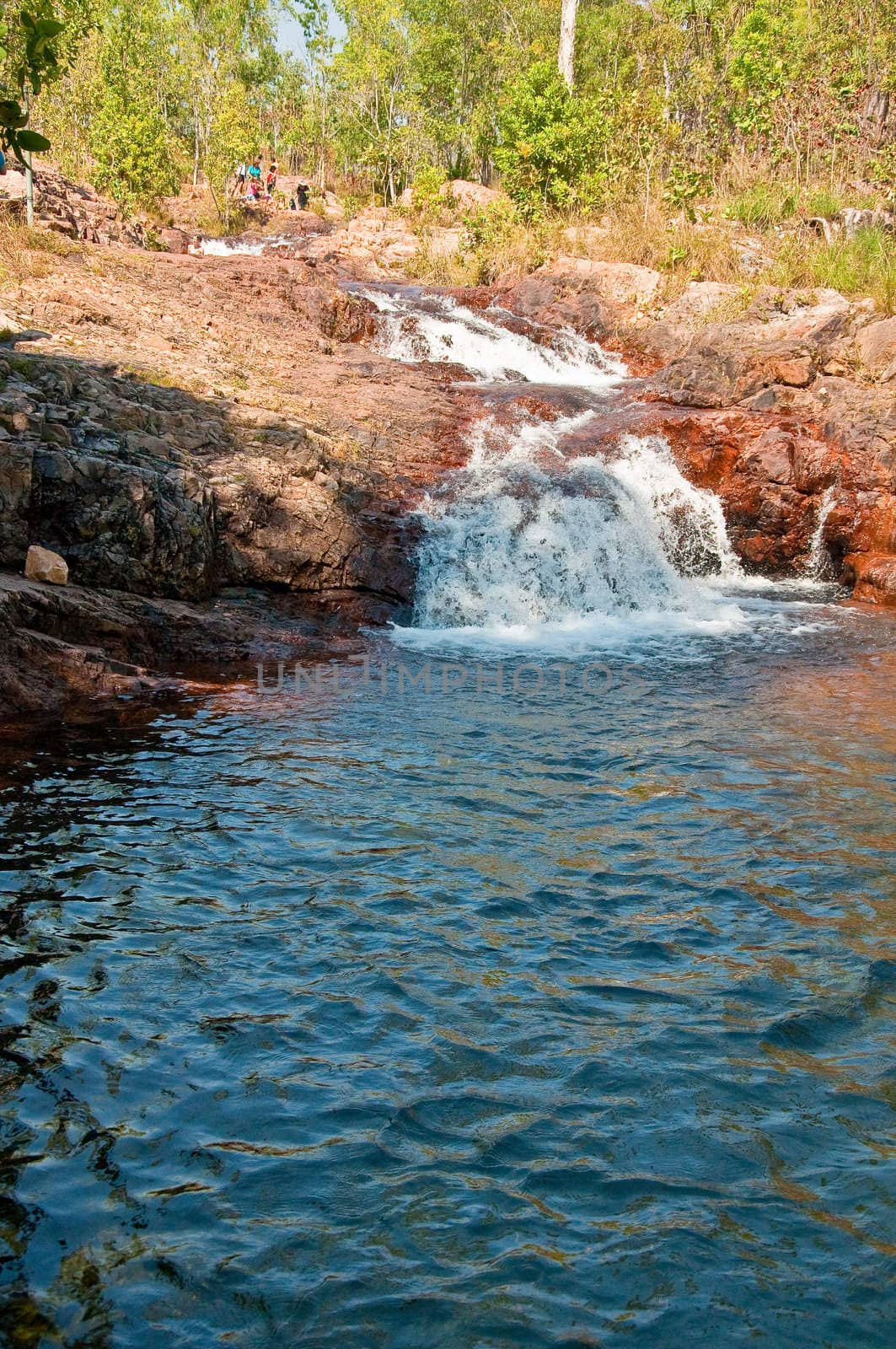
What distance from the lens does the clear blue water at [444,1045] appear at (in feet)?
9.78

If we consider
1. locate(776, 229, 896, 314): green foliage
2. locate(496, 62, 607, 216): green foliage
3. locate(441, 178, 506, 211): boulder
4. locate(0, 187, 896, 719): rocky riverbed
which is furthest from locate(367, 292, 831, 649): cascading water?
locate(441, 178, 506, 211): boulder

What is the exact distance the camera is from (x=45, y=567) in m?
8.48

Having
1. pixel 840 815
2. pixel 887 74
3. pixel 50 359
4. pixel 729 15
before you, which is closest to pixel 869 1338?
pixel 840 815

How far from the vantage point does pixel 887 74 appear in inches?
864

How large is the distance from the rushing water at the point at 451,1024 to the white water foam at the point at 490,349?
10098 millimetres

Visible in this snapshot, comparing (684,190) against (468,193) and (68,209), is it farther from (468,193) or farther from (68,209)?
(68,209)

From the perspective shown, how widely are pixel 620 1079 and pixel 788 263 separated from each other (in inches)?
647

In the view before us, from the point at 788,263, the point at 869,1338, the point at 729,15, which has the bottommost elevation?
the point at 869,1338

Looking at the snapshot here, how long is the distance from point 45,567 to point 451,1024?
5.68 meters

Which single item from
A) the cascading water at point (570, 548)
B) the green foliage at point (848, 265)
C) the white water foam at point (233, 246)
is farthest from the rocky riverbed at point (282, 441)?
the white water foam at point (233, 246)

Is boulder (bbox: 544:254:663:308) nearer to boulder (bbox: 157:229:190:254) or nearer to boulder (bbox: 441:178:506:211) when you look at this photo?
boulder (bbox: 157:229:190:254)

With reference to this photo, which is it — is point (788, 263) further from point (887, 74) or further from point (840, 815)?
point (840, 815)

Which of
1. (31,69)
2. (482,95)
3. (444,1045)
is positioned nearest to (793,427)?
(444,1045)

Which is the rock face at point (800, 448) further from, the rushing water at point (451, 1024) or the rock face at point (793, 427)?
the rushing water at point (451, 1024)
